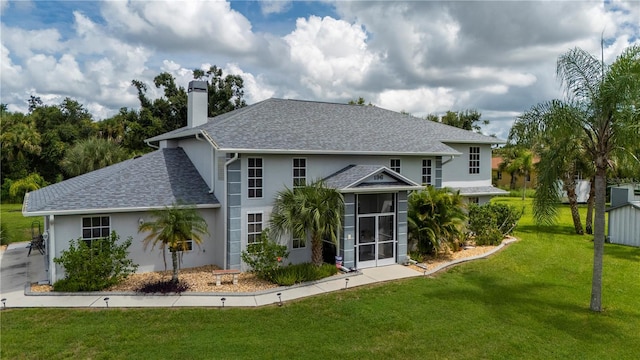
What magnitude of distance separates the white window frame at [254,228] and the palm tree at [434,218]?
6631 millimetres

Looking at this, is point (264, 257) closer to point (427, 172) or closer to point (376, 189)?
point (376, 189)

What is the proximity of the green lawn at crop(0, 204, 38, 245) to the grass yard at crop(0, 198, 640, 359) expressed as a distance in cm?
1355

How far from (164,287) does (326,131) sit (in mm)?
9841

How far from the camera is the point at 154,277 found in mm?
14398

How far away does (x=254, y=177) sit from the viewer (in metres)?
15.5

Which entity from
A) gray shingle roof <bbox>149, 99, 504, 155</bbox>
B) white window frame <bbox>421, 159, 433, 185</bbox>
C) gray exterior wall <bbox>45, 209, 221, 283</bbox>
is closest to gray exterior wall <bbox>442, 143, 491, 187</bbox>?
gray shingle roof <bbox>149, 99, 504, 155</bbox>

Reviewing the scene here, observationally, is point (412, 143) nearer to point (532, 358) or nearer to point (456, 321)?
point (456, 321)

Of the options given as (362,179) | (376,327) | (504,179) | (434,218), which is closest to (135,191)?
(362,179)

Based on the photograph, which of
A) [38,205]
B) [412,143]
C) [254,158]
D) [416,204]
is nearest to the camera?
[38,205]

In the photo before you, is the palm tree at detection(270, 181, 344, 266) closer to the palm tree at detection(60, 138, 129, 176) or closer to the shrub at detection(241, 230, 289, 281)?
the shrub at detection(241, 230, 289, 281)

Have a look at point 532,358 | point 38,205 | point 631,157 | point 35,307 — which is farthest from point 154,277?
point 631,157

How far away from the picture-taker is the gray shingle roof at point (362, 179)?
50.8 ft

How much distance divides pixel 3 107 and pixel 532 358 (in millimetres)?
94212

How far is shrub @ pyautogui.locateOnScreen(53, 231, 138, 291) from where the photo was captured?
12.8m
